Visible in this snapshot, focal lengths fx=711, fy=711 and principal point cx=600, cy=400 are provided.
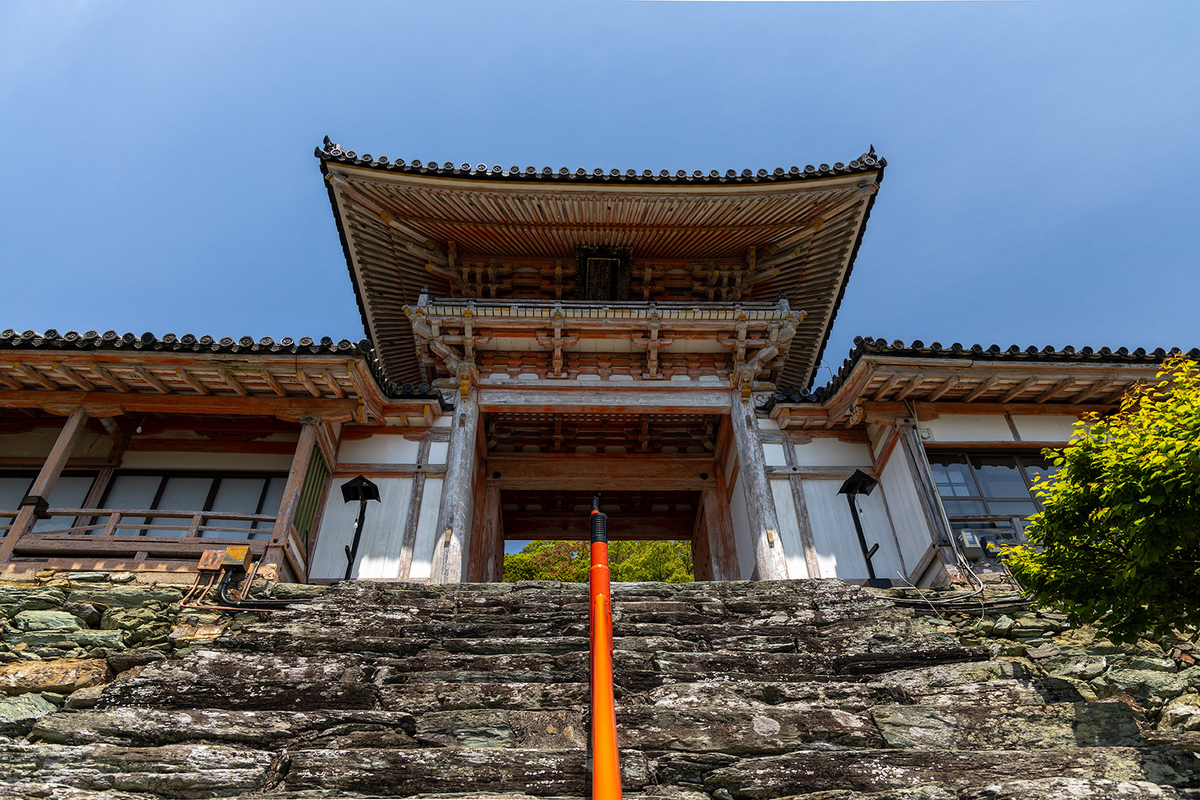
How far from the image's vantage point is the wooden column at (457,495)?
35.1 feet

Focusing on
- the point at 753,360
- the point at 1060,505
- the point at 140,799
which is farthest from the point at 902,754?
the point at 753,360

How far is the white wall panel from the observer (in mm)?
10867

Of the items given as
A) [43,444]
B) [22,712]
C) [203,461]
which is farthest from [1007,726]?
[43,444]

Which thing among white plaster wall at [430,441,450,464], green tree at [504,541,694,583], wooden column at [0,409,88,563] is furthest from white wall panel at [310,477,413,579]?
green tree at [504,541,694,583]

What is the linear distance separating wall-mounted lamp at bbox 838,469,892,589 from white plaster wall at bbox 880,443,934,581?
517mm

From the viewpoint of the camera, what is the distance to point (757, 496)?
11758 mm

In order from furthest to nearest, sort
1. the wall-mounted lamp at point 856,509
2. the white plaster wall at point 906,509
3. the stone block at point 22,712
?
the white plaster wall at point 906,509 → the wall-mounted lamp at point 856,509 → the stone block at point 22,712

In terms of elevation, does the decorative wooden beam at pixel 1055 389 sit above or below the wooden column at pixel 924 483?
above

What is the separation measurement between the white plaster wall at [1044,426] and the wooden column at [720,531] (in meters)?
5.16

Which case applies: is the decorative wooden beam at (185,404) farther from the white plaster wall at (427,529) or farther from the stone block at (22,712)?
the stone block at (22,712)

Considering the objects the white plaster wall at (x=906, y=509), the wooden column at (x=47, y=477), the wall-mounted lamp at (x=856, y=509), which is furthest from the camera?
the white plaster wall at (x=906, y=509)

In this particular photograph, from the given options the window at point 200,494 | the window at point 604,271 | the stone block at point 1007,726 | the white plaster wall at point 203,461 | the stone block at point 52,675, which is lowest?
the stone block at point 1007,726

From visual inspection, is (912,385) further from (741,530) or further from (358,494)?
(358,494)

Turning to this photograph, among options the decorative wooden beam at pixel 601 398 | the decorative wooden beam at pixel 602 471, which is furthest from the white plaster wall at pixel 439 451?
the decorative wooden beam at pixel 602 471
